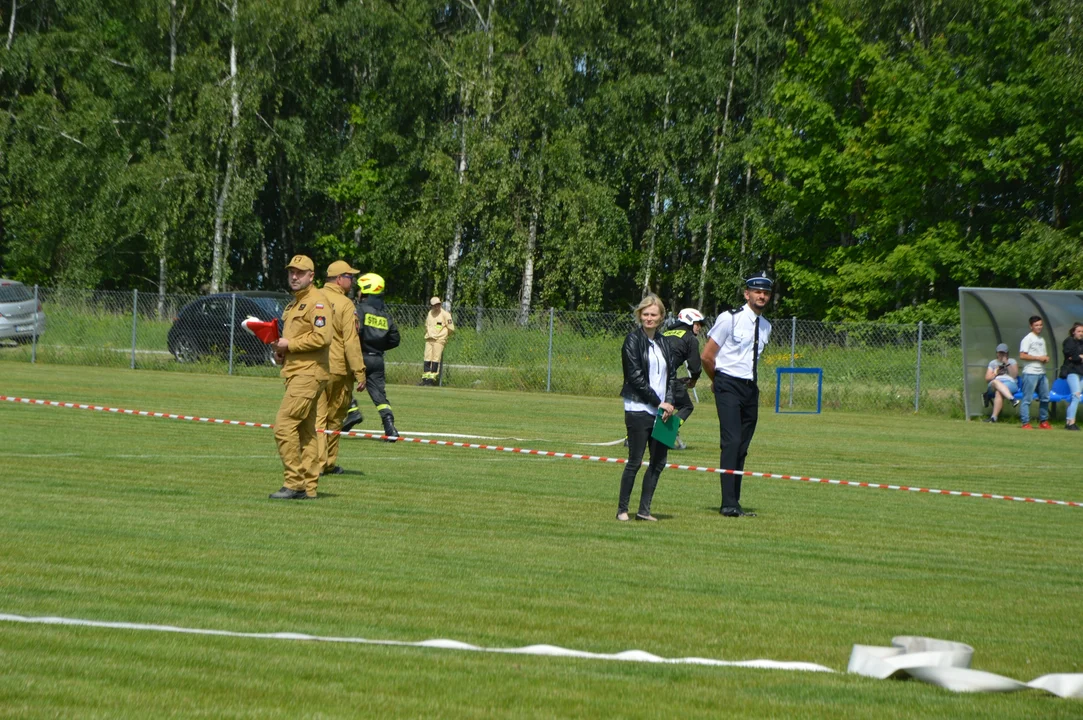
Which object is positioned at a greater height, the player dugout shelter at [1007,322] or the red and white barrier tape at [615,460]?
the player dugout shelter at [1007,322]

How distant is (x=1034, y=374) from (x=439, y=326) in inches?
521

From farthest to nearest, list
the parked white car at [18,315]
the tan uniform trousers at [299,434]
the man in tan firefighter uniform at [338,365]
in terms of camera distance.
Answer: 1. the parked white car at [18,315]
2. the man in tan firefighter uniform at [338,365]
3. the tan uniform trousers at [299,434]

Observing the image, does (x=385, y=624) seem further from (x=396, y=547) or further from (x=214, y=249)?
(x=214, y=249)

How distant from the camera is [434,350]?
3362 cm

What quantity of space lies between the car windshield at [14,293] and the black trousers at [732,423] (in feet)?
97.0

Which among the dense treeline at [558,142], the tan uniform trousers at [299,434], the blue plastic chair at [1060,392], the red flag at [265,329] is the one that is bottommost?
the tan uniform trousers at [299,434]

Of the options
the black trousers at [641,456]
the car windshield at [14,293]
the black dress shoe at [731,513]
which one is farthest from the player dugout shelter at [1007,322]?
the car windshield at [14,293]

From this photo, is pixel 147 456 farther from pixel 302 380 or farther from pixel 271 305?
pixel 271 305

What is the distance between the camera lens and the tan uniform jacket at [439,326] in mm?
33000

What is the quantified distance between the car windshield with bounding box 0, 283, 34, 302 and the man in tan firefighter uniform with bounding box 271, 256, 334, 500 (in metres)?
28.0

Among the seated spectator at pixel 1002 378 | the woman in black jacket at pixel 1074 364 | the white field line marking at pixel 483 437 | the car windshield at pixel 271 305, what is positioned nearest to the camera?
the white field line marking at pixel 483 437

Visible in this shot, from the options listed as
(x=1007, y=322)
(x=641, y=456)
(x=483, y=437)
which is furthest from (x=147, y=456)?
(x=1007, y=322)

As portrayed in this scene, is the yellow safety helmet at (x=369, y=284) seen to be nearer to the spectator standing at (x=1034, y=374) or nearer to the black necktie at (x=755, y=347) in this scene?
the black necktie at (x=755, y=347)

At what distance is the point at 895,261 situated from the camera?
47656mm
